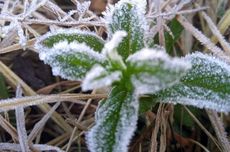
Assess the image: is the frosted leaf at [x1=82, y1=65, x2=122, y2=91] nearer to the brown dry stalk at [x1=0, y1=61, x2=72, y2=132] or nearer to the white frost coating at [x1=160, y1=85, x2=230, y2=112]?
the white frost coating at [x1=160, y1=85, x2=230, y2=112]

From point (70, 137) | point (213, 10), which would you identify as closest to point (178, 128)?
point (70, 137)

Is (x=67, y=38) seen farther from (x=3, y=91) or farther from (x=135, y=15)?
(x=3, y=91)

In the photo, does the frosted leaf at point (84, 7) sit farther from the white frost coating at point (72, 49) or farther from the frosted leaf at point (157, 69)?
the frosted leaf at point (157, 69)

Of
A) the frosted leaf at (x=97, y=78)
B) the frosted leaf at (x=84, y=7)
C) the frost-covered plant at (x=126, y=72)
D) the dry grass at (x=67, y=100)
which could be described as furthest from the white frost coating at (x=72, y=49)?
the frosted leaf at (x=84, y=7)

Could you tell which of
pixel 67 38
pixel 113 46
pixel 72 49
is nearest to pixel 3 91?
pixel 67 38

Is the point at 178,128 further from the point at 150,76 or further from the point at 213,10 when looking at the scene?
the point at 150,76

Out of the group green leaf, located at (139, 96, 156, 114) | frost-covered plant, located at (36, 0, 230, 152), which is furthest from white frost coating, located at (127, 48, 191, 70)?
green leaf, located at (139, 96, 156, 114)
